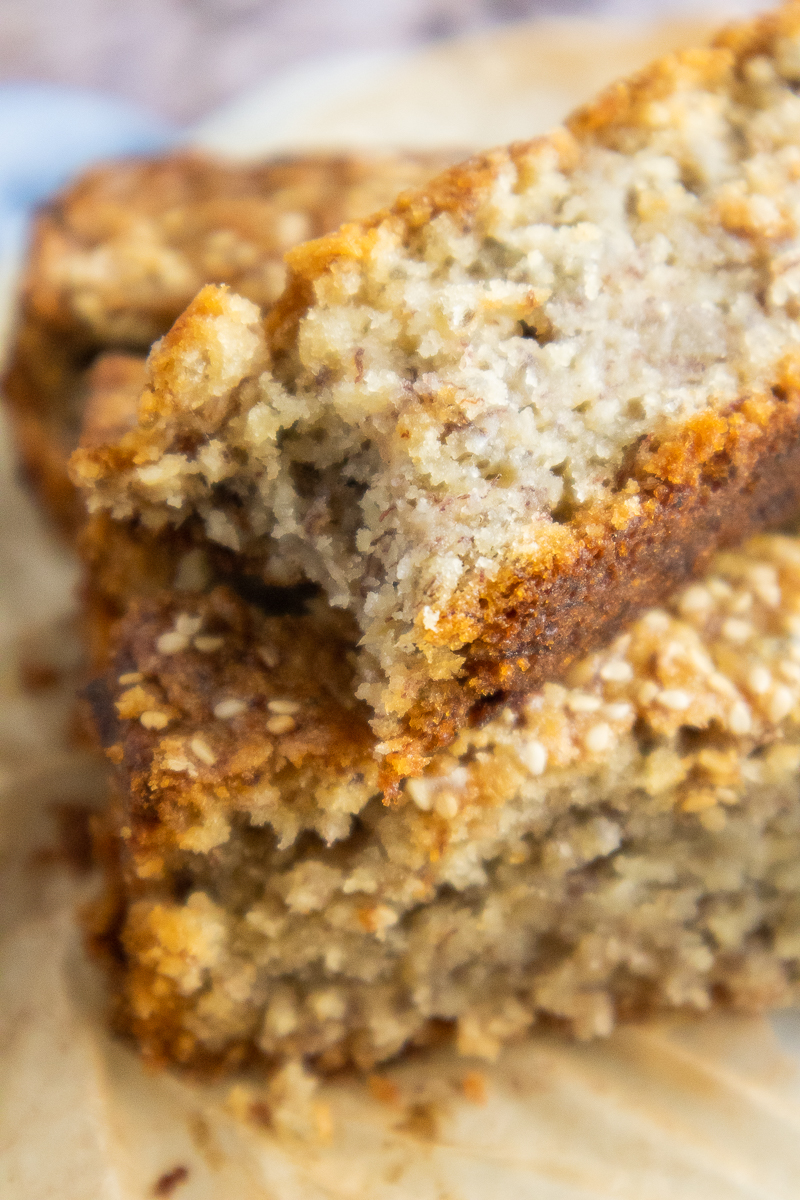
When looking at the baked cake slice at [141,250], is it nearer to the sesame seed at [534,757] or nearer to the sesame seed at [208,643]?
the sesame seed at [208,643]

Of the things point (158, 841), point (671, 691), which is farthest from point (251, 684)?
point (671, 691)

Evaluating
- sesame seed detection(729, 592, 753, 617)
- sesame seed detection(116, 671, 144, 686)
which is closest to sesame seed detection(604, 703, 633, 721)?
sesame seed detection(729, 592, 753, 617)

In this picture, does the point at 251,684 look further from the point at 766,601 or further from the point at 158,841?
the point at 766,601

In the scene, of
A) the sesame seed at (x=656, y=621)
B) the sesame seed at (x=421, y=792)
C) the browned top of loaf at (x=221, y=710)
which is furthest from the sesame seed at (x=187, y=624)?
the sesame seed at (x=656, y=621)

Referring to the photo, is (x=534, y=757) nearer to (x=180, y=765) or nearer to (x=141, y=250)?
(x=180, y=765)

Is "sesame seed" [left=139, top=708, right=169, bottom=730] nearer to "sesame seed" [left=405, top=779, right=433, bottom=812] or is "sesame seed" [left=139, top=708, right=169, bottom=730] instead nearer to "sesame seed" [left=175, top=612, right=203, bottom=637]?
"sesame seed" [left=175, top=612, right=203, bottom=637]

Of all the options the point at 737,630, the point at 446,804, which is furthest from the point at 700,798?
the point at 446,804
